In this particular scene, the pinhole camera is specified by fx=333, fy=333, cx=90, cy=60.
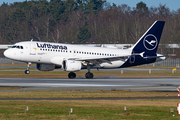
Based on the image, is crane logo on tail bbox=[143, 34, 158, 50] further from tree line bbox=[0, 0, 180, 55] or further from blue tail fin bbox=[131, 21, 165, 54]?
tree line bbox=[0, 0, 180, 55]

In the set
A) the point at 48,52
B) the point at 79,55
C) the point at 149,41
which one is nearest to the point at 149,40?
the point at 149,41

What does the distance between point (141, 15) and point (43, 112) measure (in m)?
165

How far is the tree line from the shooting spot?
14450 centimetres

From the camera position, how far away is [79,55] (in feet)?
152

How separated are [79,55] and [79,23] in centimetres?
12989

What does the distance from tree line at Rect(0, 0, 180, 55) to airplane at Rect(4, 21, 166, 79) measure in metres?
79.0

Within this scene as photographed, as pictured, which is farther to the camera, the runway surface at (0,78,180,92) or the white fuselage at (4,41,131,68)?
the white fuselage at (4,41,131,68)

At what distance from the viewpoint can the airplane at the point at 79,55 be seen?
43.8 m

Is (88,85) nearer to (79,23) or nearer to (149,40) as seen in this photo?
(149,40)

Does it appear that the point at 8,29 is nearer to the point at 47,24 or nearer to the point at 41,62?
the point at 47,24

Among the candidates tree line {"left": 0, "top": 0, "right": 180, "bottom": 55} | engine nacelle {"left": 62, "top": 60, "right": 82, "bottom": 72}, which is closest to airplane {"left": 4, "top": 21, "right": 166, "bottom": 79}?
engine nacelle {"left": 62, "top": 60, "right": 82, "bottom": 72}

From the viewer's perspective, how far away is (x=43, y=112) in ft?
64.2

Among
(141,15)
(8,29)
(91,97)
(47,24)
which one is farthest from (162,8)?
(91,97)

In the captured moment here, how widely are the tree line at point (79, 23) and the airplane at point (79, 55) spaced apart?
79.0 meters
